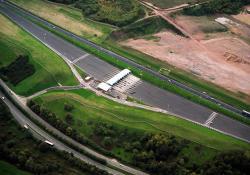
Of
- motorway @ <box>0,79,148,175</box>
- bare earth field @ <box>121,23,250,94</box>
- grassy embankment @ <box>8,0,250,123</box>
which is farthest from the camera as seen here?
bare earth field @ <box>121,23,250,94</box>

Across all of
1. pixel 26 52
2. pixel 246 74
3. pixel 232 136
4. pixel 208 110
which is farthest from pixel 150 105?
pixel 26 52

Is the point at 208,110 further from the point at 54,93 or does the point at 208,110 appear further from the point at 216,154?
the point at 54,93

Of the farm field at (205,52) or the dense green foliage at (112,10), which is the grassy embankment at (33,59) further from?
the farm field at (205,52)

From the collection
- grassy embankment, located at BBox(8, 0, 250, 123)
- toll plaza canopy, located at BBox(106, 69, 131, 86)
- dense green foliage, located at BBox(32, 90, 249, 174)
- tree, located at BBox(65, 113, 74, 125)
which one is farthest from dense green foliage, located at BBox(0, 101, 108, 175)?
grassy embankment, located at BBox(8, 0, 250, 123)

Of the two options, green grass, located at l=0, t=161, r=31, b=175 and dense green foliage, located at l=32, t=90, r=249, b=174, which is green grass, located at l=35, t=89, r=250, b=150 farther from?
green grass, located at l=0, t=161, r=31, b=175

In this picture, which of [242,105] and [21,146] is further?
[242,105]

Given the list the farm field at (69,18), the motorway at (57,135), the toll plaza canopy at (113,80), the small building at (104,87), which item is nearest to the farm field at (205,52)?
the farm field at (69,18)

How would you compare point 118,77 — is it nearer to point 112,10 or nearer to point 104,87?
point 104,87
